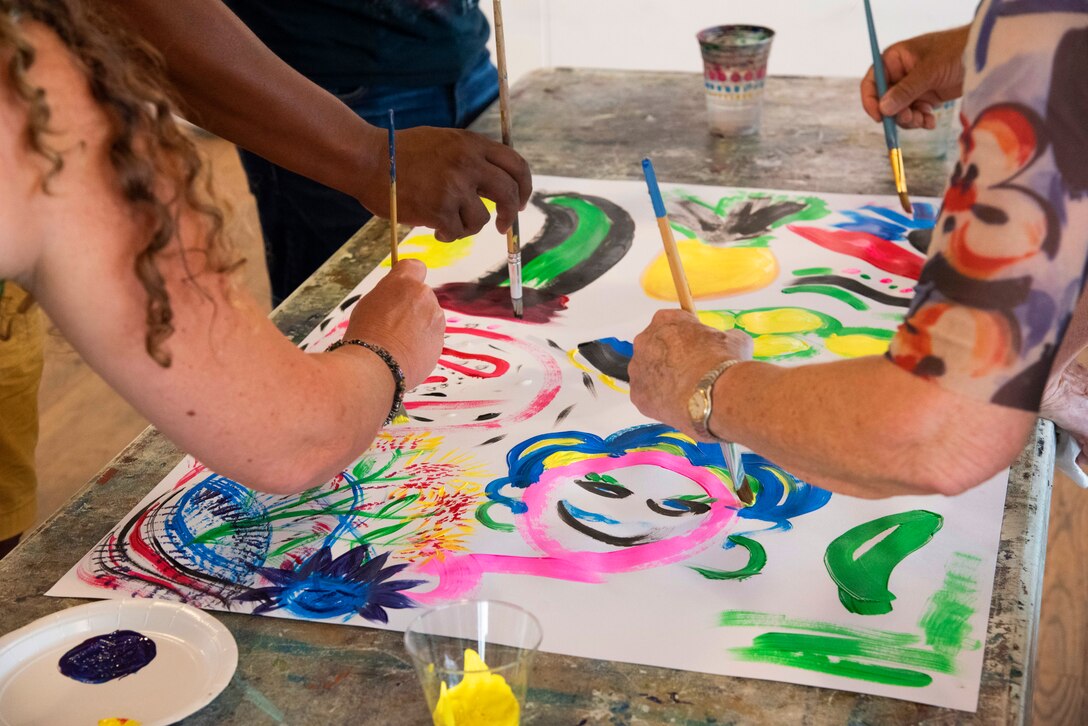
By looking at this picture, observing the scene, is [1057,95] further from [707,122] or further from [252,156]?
[252,156]

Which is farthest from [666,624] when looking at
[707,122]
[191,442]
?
[707,122]

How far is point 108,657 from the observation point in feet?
3.73

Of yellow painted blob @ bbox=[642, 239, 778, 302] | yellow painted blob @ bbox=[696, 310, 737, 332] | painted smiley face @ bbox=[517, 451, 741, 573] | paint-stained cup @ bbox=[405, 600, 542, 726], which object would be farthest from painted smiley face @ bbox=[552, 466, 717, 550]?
yellow painted blob @ bbox=[642, 239, 778, 302]

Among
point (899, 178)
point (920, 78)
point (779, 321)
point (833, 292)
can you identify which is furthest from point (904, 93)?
point (779, 321)

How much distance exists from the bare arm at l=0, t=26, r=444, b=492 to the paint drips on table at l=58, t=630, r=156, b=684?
0.70 feet

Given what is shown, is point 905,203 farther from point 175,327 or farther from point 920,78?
point 175,327

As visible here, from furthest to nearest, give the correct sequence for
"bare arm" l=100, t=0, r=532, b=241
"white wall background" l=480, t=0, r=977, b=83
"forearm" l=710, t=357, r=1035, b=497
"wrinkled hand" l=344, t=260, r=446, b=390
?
1. "white wall background" l=480, t=0, r=977, b=83
2. "bare arm" l=100, t=0, r=532, b=241
3. "wrinkled hand" l=344, t=260, r=446, b=390
4. "forearm" l=710, t=357, r=1035, b=497

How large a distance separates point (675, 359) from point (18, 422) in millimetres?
1190

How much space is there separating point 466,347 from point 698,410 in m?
0.62

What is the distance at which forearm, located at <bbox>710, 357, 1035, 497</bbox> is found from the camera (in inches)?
37.9

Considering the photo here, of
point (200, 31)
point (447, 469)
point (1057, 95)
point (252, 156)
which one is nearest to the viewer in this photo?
point (1057, 95)

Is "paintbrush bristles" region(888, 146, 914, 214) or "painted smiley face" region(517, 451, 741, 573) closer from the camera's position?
"painted smiley face" region(517, 451, 741, 573)

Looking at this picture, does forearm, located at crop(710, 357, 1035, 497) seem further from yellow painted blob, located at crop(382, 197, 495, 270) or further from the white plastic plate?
yellow painted blob, located at crop(382, 197, 495, 270)

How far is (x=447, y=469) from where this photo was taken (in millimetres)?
1425
